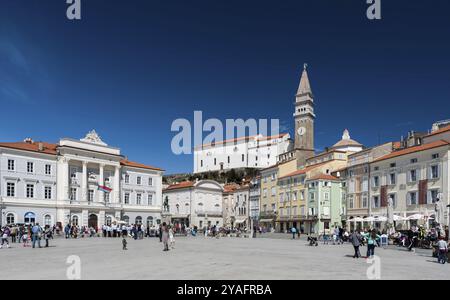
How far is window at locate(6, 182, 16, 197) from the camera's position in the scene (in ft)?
184

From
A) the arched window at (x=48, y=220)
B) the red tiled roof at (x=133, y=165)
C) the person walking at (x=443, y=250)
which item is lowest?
the arched window at (x=48, y=220)

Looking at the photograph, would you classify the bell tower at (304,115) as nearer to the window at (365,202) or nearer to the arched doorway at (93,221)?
the window at (365,202)

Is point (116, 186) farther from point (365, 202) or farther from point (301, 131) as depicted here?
point (301, 131)

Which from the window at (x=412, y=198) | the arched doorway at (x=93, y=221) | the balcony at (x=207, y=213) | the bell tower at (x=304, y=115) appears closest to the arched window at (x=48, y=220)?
the arched doorway at (x=93, y=221)

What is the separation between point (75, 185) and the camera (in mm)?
64688

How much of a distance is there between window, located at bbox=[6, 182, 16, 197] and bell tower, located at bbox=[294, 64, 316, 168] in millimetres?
67755

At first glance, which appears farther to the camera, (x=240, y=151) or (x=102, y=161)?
(x=240, y=151)

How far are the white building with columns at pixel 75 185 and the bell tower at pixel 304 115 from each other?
4442 cm

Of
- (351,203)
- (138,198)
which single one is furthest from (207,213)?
Answer: (351,203)

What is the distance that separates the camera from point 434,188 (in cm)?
4709

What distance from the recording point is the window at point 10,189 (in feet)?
184
